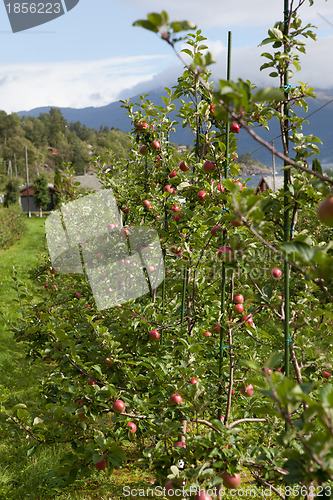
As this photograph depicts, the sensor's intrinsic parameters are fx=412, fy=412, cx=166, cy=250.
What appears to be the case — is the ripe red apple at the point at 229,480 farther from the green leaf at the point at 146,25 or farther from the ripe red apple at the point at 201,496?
the green leaf at the point at 146,25

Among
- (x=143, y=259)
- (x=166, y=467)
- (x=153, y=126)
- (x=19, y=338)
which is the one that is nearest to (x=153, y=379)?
(x=166, y=467)

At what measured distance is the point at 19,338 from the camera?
2.96 metres

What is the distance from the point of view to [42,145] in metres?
78.9

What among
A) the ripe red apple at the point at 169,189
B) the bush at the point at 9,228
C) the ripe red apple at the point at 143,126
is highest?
the ripe red apple at the point at 143,126

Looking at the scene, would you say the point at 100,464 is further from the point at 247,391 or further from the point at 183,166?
the point at 183,166

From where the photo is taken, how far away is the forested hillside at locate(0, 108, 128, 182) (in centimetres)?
6172

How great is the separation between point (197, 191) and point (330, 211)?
4.52 ft

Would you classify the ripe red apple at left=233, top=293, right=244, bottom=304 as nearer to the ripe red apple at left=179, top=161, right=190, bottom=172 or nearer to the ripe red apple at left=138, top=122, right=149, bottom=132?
the ripe red apple at left=179, top=161, right=190, bottom=172

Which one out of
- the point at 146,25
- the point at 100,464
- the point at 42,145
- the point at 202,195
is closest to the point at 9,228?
the point at 202,195

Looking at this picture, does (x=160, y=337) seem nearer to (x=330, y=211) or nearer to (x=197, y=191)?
(x=197, y=191)

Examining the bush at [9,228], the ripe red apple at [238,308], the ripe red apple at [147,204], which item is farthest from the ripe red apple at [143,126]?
the bush at [9,228]

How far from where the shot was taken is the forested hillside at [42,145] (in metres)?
61.7

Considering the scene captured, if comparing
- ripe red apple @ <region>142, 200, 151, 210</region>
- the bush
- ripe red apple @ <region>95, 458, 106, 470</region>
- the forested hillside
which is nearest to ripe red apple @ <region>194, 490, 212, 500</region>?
ripe red apple @ <region>95, 458, 106, 470</region>

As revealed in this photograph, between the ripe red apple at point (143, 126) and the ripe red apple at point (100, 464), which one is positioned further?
the ripe red apple at point (143, 126)
